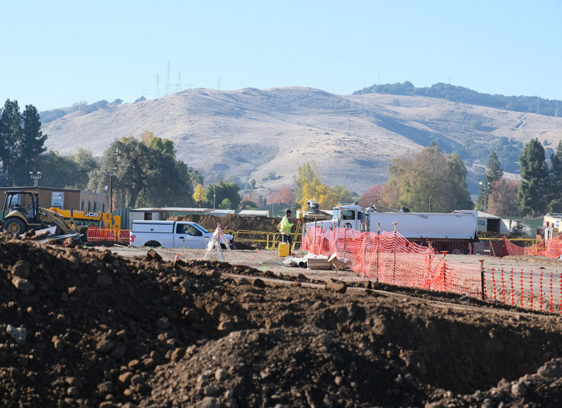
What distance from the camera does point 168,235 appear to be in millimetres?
34719

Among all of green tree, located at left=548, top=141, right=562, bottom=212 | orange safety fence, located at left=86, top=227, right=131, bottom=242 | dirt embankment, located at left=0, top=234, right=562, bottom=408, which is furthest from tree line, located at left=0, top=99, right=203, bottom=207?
dirt embankment, located at left=0, top=234, right=562, bottom=408

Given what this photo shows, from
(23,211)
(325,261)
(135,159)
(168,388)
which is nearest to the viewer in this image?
(168,388)

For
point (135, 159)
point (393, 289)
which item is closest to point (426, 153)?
point (135, 159)

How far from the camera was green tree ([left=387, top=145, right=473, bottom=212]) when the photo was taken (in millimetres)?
120125

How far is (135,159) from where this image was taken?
10462cm

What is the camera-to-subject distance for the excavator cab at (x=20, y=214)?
3088 centimetres

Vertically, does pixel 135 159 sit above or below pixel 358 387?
above

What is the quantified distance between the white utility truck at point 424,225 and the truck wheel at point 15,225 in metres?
18.1

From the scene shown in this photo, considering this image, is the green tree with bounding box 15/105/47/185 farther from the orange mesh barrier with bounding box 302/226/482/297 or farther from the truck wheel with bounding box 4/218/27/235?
the orange mesh barrier with bounding box 302/226/482/297

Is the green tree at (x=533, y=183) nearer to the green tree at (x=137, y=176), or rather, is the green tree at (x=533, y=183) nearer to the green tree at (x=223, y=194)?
the green tree at (x=223, y=194)

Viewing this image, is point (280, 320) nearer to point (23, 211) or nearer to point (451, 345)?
point (451, 345)

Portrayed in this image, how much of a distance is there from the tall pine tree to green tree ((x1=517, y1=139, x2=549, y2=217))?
3059 inches

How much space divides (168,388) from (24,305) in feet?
7.68

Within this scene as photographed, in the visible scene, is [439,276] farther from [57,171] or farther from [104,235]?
[57,171]
